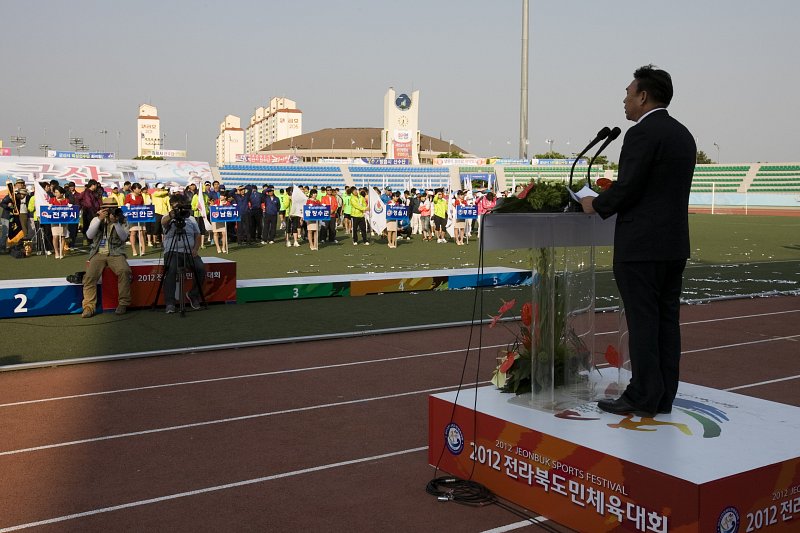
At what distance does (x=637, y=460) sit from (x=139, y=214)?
19.6 metres

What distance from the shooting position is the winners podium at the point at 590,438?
3.78 m

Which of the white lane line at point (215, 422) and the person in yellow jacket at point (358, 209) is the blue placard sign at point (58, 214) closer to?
the person in yellow jacket at point (358, 209)

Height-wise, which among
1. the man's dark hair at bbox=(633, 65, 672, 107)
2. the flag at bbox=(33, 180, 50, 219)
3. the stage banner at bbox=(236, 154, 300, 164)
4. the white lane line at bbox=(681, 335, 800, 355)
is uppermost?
the stage banner at bbox=(236, 154, 300, 164)

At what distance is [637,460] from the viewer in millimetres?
3889

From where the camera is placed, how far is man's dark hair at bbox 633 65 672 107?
4.62m

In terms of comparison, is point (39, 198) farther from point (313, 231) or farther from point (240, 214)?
point (313, 231)

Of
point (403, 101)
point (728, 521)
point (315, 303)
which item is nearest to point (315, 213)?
point (315, 303)

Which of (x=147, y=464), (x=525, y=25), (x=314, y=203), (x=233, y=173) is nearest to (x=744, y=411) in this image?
(x=147, y=464)

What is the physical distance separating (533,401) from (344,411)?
7.02 ft

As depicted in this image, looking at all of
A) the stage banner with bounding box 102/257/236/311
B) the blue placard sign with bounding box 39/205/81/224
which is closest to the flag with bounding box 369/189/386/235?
the blue placard sign with bounding box 39/205/81/224

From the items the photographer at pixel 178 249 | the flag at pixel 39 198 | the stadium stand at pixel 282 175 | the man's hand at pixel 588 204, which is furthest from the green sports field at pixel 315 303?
the stadium stand at pixel 282 175

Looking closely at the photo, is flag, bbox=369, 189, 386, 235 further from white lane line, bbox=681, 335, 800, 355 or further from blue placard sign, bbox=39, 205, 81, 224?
white lane line, bbox=681, 335, 800, 355

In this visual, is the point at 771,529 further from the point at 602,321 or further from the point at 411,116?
the point at 411,116

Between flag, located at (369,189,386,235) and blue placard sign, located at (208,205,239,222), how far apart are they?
4727 mm
